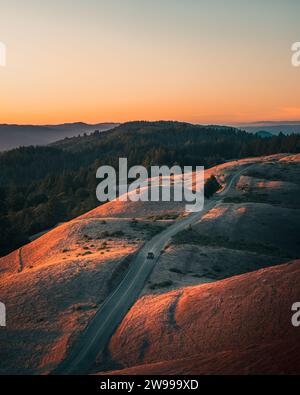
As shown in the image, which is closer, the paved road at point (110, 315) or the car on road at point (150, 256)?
the paved road at point (110, 315)

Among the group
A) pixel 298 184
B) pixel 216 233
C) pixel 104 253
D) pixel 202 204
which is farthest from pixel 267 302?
pixel 298 184

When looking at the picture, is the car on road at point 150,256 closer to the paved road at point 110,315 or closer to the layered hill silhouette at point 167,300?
the paved road at point 110,315

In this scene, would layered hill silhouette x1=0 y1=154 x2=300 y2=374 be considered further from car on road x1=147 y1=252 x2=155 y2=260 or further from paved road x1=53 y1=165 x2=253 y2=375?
car on road x1=147 y1=252 x2=155 y2=260

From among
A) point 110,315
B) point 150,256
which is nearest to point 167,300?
point 110,315

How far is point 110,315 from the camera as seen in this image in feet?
138

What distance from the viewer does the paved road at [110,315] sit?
34156mm

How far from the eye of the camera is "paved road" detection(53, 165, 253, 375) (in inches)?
1345

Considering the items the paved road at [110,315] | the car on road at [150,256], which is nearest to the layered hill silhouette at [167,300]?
the paved road at [110,315]

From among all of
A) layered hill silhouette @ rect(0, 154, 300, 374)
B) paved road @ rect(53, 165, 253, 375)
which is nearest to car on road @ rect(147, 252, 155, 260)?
paved road @ rect(53, 165, 253, 375)

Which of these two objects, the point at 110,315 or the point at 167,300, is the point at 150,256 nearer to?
the point at 167,300

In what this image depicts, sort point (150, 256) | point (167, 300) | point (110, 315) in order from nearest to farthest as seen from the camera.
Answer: point (110, 315) → point (167, 300) → point (150, 256)

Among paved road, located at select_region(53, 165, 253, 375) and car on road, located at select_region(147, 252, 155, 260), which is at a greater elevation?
car on road, located at select_region(147, 252, 155, 260)

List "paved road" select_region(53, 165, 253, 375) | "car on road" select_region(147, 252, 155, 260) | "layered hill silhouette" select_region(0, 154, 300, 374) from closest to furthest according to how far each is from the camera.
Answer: "layered hill silhouette" select_region(0, 154, 300, 374), "paved road" select_region(53, 165, 253, 375), "car on road" select_region(147, 252, 155, 260)

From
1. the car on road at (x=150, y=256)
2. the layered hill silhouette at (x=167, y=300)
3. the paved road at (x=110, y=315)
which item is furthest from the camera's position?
the car on road at (x=150, y=256)
